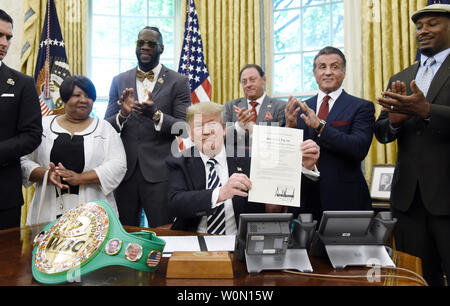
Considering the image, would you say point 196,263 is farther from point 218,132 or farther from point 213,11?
point 213,11

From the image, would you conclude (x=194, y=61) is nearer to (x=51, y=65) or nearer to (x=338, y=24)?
(x=51, y=65)

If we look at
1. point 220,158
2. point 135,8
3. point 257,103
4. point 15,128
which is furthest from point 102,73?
point 220,158

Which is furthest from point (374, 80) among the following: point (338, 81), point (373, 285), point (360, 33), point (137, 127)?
point (373, 285)

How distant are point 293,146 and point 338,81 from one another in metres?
1.39

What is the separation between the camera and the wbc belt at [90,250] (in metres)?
1.14

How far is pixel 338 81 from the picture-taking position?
2678 millimetres

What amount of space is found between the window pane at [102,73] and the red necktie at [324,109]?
409 centimetres

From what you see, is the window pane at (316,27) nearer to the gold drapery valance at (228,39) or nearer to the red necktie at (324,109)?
the gold drapery valance at (228,39)

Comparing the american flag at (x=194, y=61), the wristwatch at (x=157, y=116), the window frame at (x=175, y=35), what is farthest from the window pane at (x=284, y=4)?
the wristwatch at (x=157, y=116)

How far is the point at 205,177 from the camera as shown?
2.10 m

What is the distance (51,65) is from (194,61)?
172cm

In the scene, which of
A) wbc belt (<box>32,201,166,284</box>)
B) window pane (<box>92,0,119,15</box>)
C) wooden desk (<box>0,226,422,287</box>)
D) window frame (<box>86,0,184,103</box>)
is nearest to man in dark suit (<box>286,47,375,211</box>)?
wooden desk (<box>0,226,422,287</box>)

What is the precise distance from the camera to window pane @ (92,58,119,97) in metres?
6.01

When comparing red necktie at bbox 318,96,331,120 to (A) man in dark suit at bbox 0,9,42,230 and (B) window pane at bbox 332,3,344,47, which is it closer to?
(A) man in dark suit at bbox 0,9,42,230
